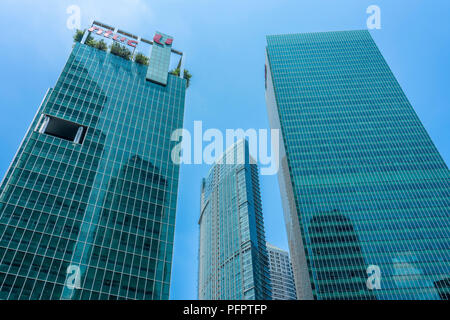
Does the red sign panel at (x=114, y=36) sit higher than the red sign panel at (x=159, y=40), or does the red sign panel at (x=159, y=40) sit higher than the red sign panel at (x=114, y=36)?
the red sign panel at (x=159, y=40)

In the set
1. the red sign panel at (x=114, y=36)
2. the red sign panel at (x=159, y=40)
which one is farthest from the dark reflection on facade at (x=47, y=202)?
the red sign panel at (x=159, y=40)

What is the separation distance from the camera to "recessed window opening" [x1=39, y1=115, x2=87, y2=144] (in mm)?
82062

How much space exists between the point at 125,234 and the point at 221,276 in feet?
326

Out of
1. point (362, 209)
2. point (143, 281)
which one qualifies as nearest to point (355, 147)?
point (362, 209)

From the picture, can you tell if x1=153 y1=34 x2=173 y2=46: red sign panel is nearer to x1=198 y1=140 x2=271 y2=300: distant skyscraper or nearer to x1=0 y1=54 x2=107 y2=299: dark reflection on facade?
x1=0 y1=54 x2=107 y2=299: dark reflection on facade

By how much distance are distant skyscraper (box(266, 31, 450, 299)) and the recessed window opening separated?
70.4 m

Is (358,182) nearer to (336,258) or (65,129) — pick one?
(336,258)

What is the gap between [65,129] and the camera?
8419cm

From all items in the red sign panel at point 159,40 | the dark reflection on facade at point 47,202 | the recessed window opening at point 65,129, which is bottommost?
the dark reflection on facade at point 47,202

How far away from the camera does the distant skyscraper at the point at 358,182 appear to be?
3893 inches

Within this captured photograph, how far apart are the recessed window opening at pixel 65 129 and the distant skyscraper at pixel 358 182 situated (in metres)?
70.4

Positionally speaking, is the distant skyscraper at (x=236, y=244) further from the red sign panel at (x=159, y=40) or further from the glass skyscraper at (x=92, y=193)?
the red sign panel at (x=159, y=40)

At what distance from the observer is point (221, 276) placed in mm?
160500
